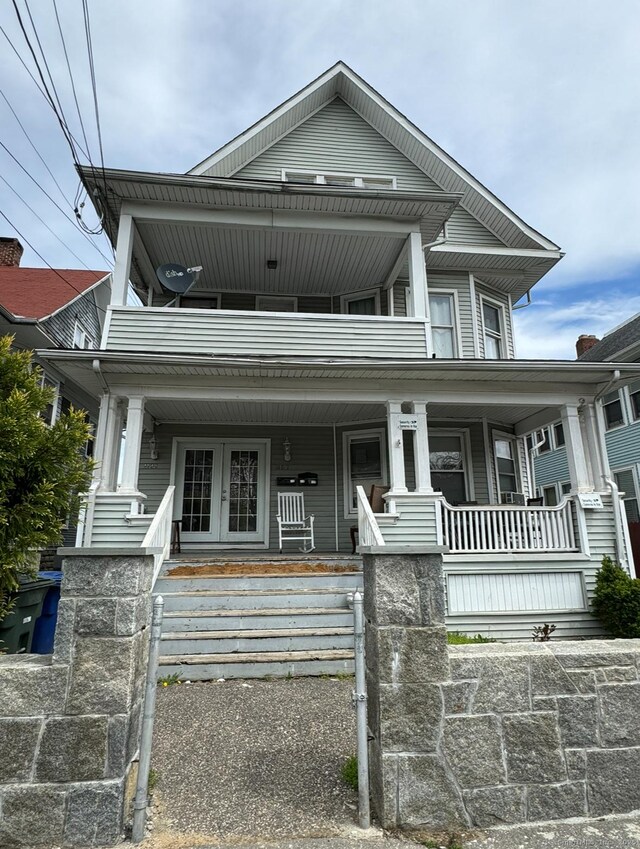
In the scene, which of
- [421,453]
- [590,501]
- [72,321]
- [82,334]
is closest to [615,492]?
[590,501]

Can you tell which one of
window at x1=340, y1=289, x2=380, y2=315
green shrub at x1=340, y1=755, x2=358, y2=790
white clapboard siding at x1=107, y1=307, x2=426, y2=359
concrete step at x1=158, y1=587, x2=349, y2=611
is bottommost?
green shrub at x1=340, y1=755, x2=358, y2=790

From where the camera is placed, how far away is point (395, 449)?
298 inches

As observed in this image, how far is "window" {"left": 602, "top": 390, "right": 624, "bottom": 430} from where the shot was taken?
14.7m

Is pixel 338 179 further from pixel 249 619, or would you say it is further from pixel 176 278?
pixel 249 619

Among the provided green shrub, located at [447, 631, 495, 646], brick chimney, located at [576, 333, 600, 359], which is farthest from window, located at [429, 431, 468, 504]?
brick chimney, located at [576, 333, 600, 359]

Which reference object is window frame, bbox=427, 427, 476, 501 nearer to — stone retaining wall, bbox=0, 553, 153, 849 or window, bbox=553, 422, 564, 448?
stone retaining wall, bbox=0, 553, 153, 849

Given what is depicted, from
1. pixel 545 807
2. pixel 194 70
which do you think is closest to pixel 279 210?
pixel 194 70

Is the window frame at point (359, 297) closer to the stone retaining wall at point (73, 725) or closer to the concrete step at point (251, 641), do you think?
the concrete step at point (251, 641)

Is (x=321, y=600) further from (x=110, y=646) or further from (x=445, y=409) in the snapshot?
(x=445, y=409)

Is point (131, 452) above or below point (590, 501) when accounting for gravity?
above

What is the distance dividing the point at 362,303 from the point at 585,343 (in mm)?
13031

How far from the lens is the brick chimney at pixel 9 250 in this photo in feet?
49.7

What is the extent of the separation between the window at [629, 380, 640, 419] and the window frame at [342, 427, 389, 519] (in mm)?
8781

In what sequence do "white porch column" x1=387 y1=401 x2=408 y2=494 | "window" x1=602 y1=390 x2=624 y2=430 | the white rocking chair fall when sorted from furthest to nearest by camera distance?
1. "window" x1=602 y1=390 x2=624 y2=430
2. the white rocking chair
3. "white porch column" x1=387 y1=401 x2=408 y2=494
